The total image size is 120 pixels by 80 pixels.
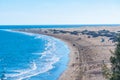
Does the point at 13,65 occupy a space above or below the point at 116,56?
below

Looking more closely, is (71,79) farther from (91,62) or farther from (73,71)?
(91,62)

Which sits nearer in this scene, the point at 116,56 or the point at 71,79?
the point at 116,56

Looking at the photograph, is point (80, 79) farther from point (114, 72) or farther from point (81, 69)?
point (114, 72)

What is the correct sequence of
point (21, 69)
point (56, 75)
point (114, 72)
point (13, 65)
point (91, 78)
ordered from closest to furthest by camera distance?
point (114, 72)
point (91, 78)
point (56, 75)
point (21, 69)
point (13, 65)

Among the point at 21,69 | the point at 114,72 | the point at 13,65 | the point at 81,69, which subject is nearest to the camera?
the point at 114,72

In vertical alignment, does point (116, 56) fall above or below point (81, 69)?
above

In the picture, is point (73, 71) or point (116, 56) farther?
point (73, 71)

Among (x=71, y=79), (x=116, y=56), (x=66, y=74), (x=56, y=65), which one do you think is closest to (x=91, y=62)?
(x=56, y=65)

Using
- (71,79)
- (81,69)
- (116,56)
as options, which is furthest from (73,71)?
(116,56)

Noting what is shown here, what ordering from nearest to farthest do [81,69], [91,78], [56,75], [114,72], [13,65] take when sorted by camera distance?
[114,72], [91,78], [56,75], [81,69], [13,65]
